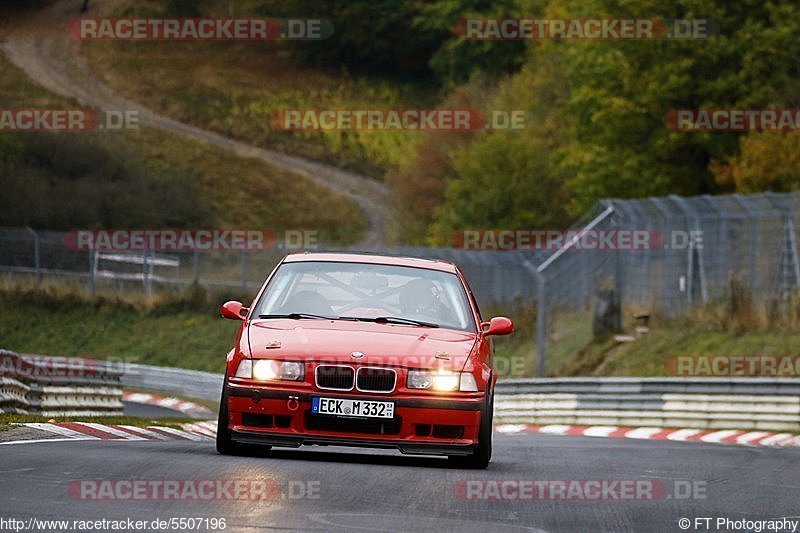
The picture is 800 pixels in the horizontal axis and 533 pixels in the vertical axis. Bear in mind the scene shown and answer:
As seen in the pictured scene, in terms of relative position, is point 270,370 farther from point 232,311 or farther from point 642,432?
point 642,432

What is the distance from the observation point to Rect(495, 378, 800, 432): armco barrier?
22.6 meters

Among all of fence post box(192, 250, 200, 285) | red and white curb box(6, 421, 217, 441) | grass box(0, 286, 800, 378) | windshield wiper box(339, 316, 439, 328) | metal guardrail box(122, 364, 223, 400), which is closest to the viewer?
windshield wiper box(339, 316, 439, 328)

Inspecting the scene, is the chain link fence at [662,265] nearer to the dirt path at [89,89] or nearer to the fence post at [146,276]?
the fence post at [146,276]

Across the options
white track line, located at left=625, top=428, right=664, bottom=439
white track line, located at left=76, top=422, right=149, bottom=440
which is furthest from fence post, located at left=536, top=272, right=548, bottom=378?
white track line, located at left=76, top=422, right=149, bottom=440

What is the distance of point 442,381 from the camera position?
459 inches

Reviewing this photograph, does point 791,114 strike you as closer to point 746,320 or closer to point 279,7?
point 746,320

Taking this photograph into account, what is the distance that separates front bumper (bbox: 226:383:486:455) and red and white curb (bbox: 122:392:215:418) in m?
19.7

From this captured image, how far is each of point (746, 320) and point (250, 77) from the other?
73.3 meters

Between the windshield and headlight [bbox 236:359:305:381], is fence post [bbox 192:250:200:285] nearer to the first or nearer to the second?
the windshield

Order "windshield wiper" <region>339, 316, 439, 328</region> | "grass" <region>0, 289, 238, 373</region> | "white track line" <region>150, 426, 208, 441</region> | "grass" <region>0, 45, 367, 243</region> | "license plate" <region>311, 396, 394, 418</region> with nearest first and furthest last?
"license plate" <region>311, 396, 394, 418</region>, "windshield wiper" <region>339, 316, 439, 328</region>, "white track line" <region>150, 426, 208, 441</region>, "grass" <region>0, 289, 238, 373</region>, "grass" <region>0, 45, 367, 243</region>

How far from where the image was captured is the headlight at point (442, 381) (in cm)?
1158

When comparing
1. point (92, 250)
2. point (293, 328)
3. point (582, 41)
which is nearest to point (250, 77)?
point (582, 41)

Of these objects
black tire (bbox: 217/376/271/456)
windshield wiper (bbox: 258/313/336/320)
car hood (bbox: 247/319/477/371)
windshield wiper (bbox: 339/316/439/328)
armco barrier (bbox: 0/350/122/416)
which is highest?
windshield wiper (bbox: 258/313/336/320)

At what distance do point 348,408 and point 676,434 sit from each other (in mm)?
11566
